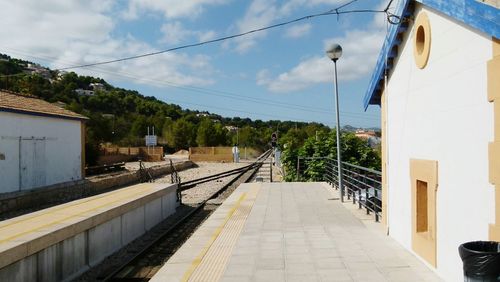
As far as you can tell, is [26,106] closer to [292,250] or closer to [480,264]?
[292,250]

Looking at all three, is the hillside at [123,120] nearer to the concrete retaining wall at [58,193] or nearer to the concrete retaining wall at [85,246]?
the concrete retaining wall at [58,193]

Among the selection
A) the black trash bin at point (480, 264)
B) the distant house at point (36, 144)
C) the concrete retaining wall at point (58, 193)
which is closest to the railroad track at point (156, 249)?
the concrete retaining wall at point (58, 193)

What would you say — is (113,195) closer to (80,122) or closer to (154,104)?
(80,122)

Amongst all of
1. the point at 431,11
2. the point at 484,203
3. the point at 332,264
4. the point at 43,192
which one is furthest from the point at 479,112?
the point at 43,192

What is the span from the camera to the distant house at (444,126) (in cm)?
444

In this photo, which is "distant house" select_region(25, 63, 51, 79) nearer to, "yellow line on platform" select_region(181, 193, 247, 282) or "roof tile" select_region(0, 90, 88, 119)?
"roof tile" select_region(0, 90, 88, 119)

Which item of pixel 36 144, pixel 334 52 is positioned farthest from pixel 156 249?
pixel 36 144

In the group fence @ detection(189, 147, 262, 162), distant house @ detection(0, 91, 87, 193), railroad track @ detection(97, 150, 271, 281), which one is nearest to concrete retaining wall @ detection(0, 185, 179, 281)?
railroad track @ detection(97, 150, 271, 281)

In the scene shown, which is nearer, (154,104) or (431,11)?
(431,11)

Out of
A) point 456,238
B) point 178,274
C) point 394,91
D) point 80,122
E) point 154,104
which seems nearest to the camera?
point 456,238

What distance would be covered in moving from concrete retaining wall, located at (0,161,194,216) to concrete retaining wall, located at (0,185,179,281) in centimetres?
565

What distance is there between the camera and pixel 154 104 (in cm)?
12669

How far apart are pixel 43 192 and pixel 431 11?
654 inches

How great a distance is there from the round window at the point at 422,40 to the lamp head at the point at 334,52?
275 inches
